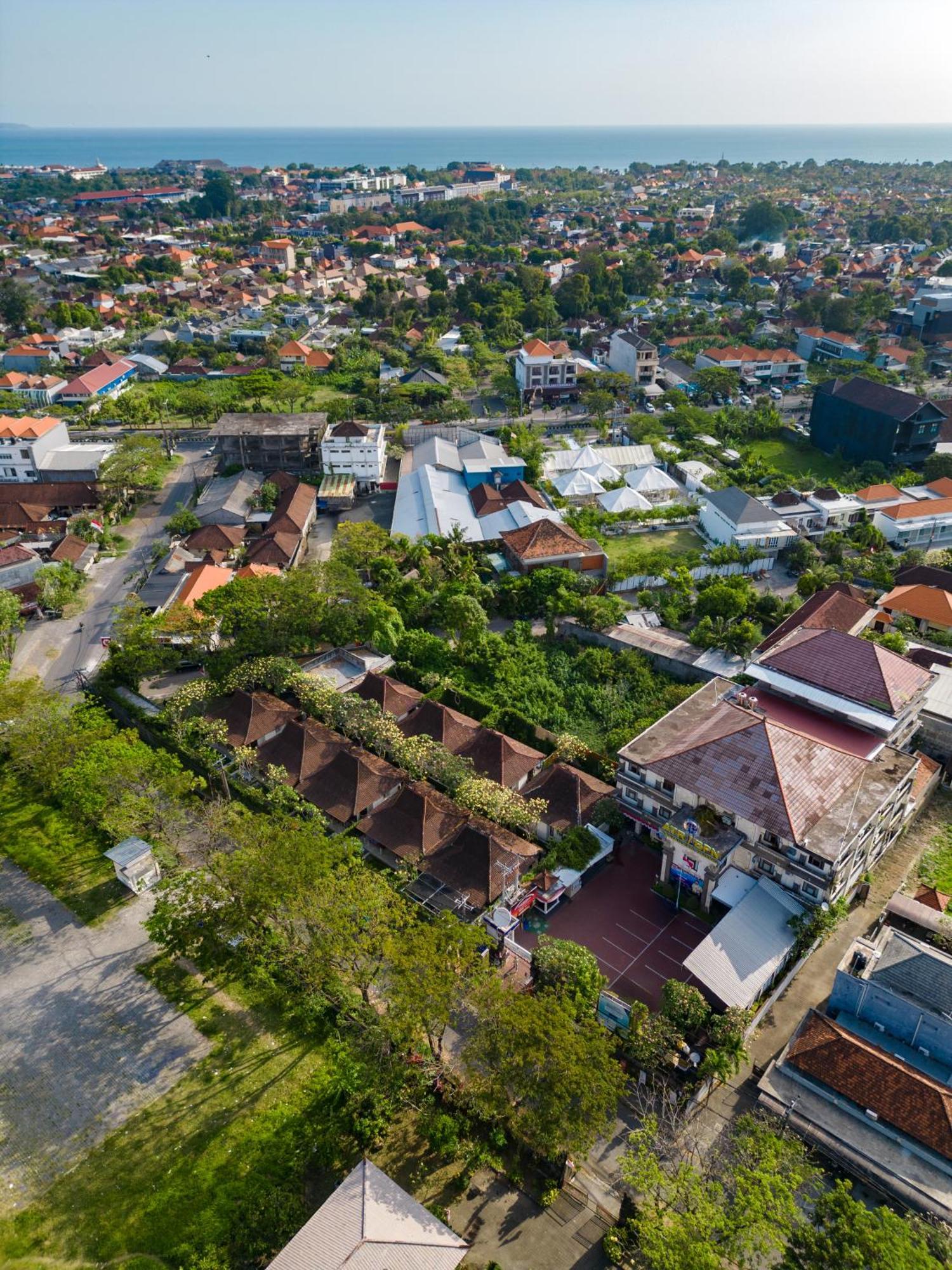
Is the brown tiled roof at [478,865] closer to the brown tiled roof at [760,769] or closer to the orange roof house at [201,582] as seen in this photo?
the brown tiled roof at [760,769]

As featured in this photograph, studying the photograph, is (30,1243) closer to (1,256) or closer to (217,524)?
(217,524)

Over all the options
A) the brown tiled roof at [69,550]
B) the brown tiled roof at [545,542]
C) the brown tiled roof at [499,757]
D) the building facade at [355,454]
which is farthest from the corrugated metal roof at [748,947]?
the building facade at [355,454]

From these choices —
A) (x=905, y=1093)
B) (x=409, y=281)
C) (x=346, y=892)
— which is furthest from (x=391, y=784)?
(x=409, y=281)

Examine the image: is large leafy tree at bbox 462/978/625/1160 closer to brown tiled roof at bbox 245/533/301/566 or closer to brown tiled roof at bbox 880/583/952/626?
brown tiled roof at bbox 880/583/952/626

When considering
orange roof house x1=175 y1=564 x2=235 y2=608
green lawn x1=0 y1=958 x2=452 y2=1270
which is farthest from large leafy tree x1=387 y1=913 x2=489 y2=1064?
orange roof house x1=175 y1=564 x2=235 y2=608

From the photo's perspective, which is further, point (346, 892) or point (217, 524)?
point (217, 524)

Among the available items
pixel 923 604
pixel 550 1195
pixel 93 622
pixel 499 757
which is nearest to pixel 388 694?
pixel 499 757

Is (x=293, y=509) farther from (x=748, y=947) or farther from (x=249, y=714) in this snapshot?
(x=748, y=947)
